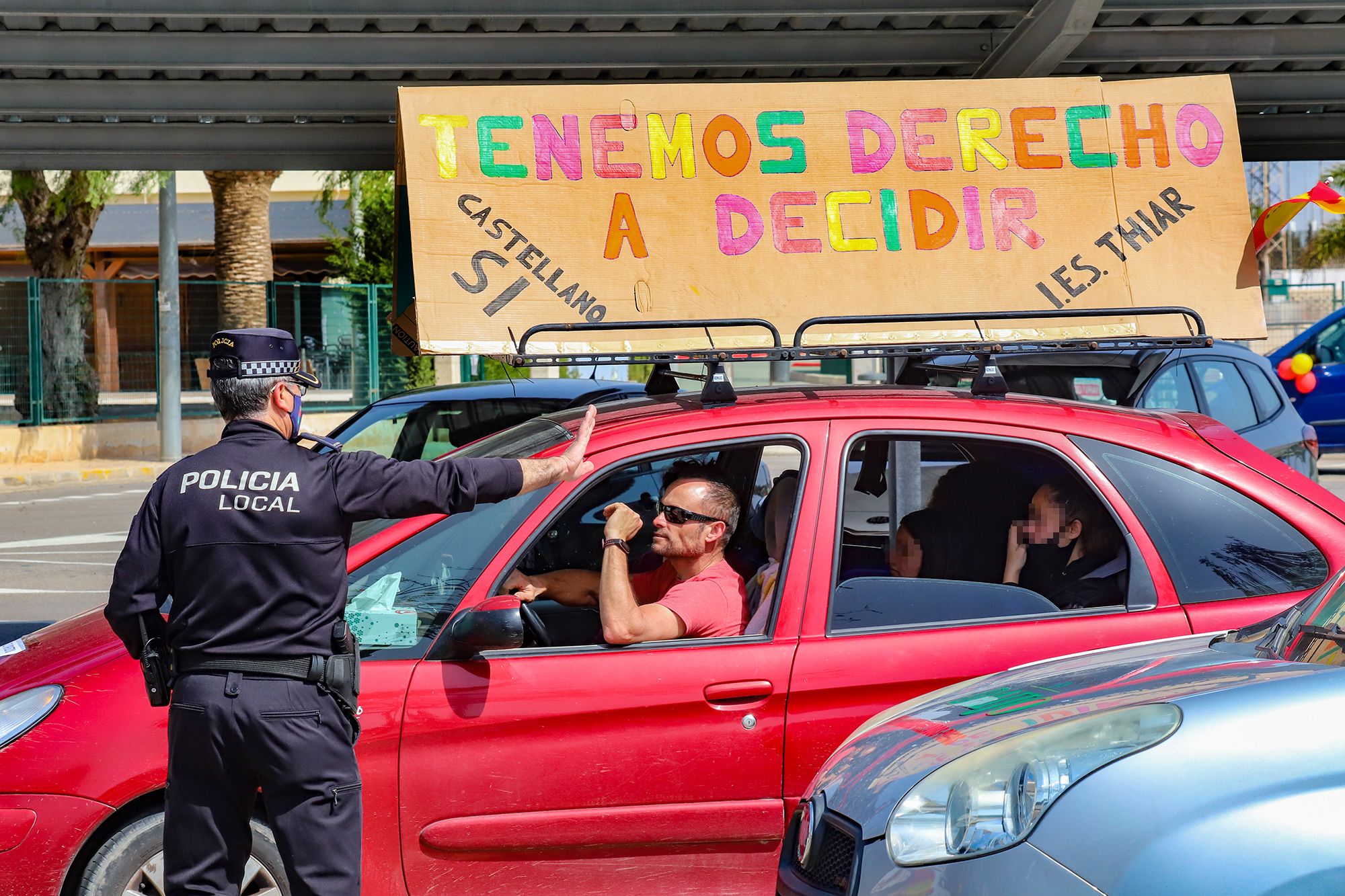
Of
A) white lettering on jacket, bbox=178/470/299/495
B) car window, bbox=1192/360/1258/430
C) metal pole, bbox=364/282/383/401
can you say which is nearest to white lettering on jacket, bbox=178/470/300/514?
white lettering on jacket, bbox=178/470/299/495

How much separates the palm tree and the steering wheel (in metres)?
18.5

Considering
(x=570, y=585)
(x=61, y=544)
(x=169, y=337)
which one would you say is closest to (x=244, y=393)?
(x=570, y=585)

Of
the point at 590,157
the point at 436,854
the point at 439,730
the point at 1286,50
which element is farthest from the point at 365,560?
the point at 1286,50

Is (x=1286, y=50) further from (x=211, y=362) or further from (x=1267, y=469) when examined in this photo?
(x=211, y=362)

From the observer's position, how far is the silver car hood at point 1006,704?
2484mm

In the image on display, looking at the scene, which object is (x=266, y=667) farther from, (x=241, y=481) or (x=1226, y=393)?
(x=1226, y=393)

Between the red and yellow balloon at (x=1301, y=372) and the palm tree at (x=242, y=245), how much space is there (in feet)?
49.1

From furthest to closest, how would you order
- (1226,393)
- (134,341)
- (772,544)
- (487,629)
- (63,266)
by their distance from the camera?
1. (63,266)
2. (134,341)
3. (1226,393)
4. (772,544)
5. (487,629)

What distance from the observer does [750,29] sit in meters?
5.91

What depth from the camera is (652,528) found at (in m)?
4.89

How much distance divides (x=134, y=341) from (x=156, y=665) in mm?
18110

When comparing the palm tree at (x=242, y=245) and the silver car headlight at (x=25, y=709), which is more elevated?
the palm tree at (x=242, y=245)

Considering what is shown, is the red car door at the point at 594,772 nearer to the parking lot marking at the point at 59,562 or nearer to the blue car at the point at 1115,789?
the blue car at the point at 1115,789

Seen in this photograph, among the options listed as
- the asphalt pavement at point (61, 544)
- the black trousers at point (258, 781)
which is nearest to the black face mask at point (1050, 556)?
the black trousers at point (258, 781)
